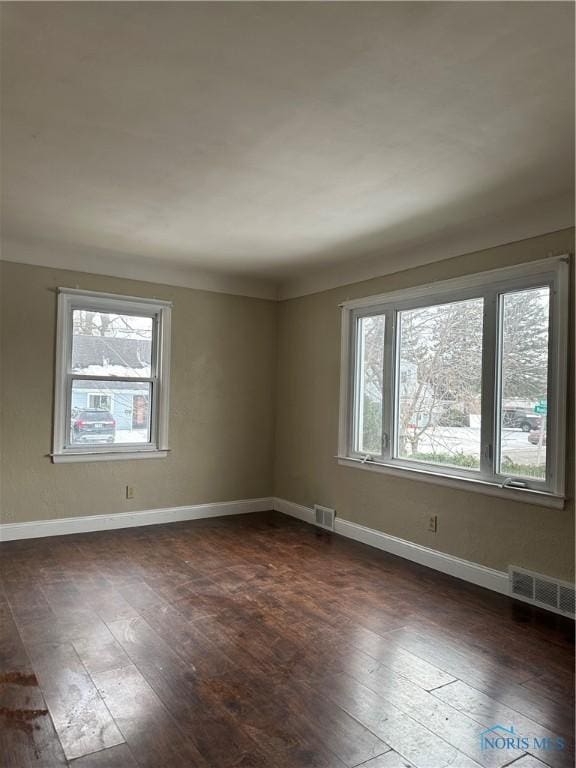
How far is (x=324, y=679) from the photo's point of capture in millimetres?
2492

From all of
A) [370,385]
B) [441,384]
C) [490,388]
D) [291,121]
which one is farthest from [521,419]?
[291,121]

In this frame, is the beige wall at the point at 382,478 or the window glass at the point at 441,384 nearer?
the beige wall at the point at 382,478

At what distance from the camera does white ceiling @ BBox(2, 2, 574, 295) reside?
1823mm

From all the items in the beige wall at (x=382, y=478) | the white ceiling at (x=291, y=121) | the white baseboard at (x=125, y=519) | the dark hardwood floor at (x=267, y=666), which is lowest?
the dark hardwood floor at (x=267, y=666)

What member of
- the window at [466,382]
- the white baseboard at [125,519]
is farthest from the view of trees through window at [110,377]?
the window at [466,382]

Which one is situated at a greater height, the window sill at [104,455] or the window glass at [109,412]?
the window glass at [109,412]

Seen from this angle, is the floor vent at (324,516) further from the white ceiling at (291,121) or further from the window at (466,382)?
the white ceiling at (291,121)

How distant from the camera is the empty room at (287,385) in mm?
2002

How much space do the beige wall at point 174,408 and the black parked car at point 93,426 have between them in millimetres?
229

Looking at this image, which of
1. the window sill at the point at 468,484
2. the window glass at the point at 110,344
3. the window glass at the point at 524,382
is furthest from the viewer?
the window glass at the point at 110,344

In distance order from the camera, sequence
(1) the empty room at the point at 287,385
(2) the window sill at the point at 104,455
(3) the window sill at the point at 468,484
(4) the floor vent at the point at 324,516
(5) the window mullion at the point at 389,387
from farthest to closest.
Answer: (4) the floor vent at the point at 324,516 → (2) the window sill at the point at 104,455 → (5) the window mullion at the point at 389,387 → (3) the window sill at the point at 468,484 → (1) the empty room at the point at 287,385

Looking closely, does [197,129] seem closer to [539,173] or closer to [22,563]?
[539,173]

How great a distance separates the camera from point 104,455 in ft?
16.5

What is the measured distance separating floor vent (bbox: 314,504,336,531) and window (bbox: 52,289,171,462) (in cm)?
166
